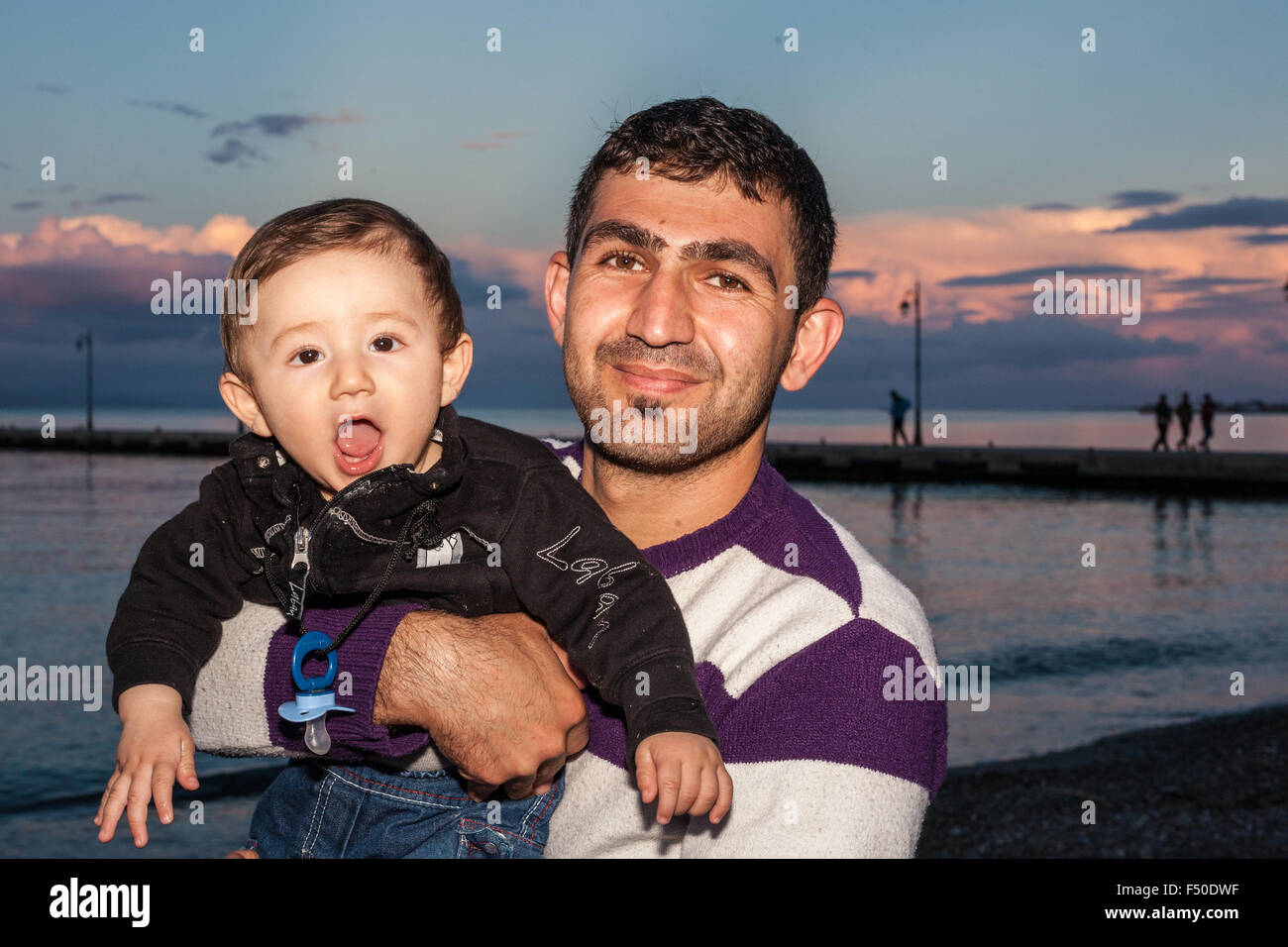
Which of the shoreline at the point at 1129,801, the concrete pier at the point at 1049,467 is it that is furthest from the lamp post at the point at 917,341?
the shoreline at the point at 1129,801

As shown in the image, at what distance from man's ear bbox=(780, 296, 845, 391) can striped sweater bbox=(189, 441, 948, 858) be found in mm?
509

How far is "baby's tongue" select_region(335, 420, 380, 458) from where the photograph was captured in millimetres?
2777

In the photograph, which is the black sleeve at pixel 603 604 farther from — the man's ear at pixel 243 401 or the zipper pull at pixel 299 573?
the man's ear at pixel 243 401

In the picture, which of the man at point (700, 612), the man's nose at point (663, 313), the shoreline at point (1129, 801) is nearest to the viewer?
the man at point (700, 612)

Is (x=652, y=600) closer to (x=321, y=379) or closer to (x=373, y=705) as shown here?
(x=373, y=705)

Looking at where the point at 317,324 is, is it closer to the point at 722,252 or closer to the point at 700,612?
the point at 722,252

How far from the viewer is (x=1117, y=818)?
31.4 feet

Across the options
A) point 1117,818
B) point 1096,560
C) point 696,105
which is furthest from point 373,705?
point 1096,560

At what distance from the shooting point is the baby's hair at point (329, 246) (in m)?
2.80

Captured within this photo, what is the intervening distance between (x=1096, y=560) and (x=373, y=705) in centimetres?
2398

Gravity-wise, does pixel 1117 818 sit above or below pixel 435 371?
below

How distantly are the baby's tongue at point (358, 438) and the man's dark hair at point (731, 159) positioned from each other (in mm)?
915

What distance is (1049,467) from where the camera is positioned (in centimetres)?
3828

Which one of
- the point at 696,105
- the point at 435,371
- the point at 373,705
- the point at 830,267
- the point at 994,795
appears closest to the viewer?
the point at 373,705
